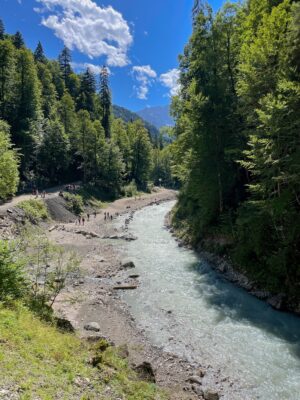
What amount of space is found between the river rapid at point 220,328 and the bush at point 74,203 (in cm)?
2695

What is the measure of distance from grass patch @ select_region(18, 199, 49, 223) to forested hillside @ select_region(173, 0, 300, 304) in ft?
61.1

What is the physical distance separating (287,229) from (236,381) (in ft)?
29.1

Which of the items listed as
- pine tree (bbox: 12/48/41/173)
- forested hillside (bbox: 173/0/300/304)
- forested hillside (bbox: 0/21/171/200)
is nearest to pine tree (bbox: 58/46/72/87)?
forested hillside (bbox: 0/21/171/200)

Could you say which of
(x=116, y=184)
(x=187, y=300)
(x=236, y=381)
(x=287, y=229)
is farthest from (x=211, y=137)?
(x=116, y=184)

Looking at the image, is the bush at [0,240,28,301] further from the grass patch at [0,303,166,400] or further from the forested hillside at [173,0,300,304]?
the forested hillside at [173,0,300,304]

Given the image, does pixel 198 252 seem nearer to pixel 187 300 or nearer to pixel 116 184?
pixel 187 300

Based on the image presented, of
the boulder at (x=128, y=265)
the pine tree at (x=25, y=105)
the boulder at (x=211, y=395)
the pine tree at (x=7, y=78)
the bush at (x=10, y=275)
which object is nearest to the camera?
the boulder at (x=211, y=395)

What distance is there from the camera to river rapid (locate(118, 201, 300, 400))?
11.5 m

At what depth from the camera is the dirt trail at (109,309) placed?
11859mm

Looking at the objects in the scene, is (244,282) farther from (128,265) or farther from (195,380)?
(195,380)

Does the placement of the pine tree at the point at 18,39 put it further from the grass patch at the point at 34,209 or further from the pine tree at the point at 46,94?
the grass patch at the point at 34,209

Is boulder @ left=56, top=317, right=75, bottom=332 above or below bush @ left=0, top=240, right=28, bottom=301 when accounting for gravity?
below

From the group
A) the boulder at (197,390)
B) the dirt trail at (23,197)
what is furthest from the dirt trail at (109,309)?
the dirt trail at (23,197)

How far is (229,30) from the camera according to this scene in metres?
26.1
